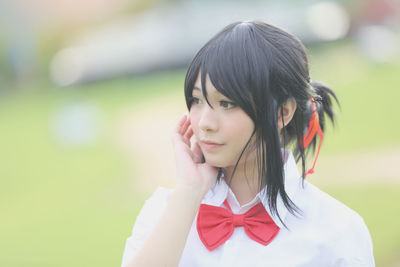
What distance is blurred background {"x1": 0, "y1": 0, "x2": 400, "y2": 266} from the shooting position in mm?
5371

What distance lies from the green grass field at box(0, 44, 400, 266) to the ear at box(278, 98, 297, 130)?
290 mm

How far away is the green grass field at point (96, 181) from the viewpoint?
483cm

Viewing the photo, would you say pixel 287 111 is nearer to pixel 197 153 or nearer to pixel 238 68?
pixel 238 68

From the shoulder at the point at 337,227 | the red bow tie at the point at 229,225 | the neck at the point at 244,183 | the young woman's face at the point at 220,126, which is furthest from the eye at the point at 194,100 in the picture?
the shoulder at the point at 337,227

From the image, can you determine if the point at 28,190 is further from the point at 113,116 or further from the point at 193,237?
the point at 193,237

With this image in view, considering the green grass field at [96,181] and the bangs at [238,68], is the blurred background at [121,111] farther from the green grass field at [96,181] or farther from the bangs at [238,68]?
the bangs at [238,68]

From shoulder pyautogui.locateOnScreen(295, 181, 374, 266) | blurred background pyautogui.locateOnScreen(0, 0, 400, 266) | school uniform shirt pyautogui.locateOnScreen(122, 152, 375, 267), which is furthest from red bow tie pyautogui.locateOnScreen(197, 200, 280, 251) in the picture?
blurred background pyautogui.locateOnScreen(0, 0, 400, 266)

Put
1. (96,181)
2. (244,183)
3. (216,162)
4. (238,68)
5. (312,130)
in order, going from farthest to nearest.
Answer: (96,181) → (312,130) → (244,183) → (216,162) → (238,68)

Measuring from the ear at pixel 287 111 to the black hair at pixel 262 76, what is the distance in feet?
0.06

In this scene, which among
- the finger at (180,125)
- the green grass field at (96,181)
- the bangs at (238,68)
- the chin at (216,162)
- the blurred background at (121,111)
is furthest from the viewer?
the blurred background at (121,111)

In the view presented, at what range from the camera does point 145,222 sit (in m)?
1.93

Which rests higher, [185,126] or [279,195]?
[185,126]

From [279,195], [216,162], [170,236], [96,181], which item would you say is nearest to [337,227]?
[279,195]

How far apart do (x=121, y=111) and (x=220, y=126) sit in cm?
990
